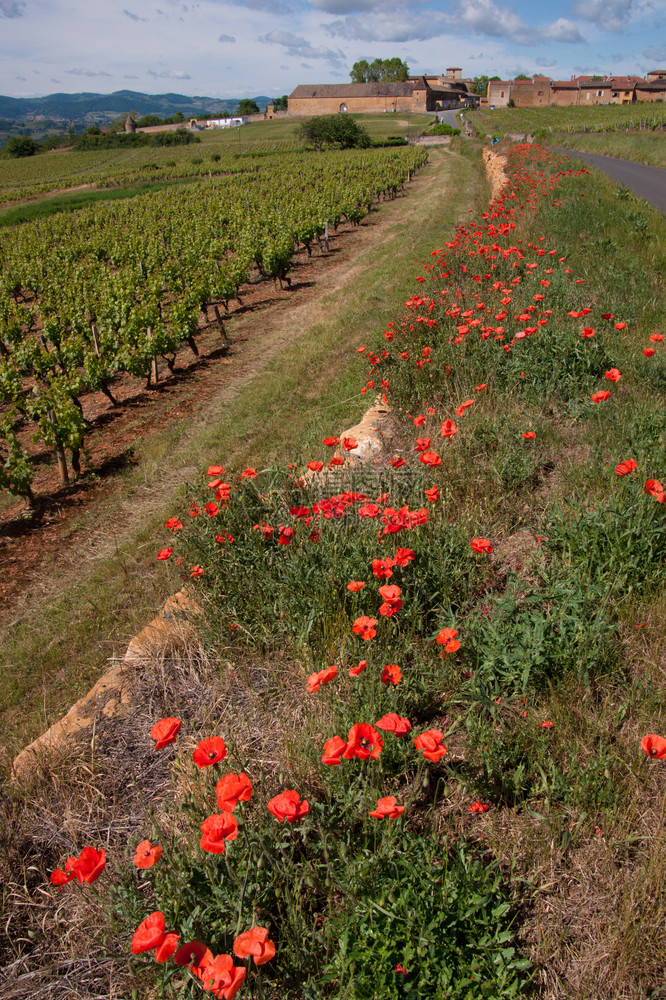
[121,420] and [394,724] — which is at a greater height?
[394,724]

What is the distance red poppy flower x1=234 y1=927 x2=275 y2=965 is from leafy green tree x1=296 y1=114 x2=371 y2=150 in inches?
2566

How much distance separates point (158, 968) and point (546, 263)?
7.25 metres

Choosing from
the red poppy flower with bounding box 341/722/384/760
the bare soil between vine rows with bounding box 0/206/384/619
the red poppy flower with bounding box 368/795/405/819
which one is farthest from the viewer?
the bare soil between vine rows with bounding box 0/206/384/619

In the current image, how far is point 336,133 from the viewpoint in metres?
56.9

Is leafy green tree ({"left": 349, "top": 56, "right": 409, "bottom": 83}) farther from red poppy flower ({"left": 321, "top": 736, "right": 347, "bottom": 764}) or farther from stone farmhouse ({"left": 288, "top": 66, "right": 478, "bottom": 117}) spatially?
red poppy flower ({"left": 321, "top": 736, "right": 347, "bottom": 764})

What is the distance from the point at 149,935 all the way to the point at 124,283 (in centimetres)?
1362

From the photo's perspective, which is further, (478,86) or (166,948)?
(478,86)

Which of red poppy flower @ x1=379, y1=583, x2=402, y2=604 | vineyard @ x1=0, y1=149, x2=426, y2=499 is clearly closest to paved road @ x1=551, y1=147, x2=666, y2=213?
vineyard @ x1=0, y1=149, x2=426, y2=499

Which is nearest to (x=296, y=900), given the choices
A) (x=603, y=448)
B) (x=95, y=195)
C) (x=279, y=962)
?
(x=279, y=962)

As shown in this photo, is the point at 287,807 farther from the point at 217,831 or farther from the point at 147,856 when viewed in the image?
the point at 147,856

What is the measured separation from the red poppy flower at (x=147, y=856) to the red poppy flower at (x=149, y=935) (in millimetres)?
145

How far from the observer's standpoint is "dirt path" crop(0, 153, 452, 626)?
629cm

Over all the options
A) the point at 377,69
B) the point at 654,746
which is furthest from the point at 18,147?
the point at 654,746

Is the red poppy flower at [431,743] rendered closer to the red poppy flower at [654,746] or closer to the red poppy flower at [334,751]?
the red poppy flower at [334,751]
